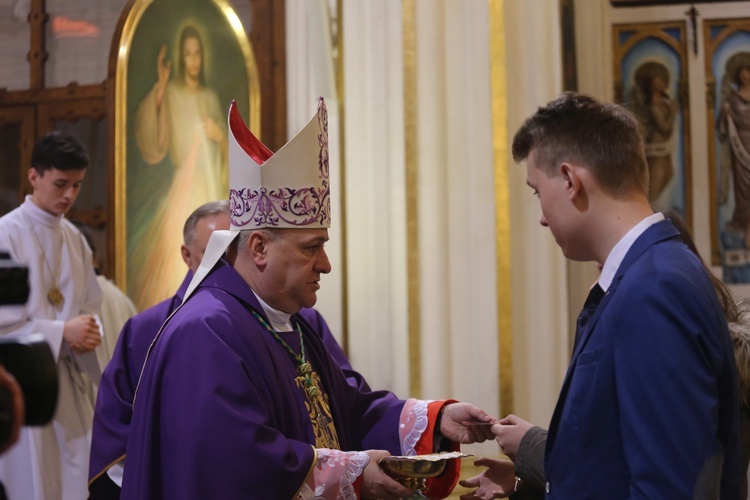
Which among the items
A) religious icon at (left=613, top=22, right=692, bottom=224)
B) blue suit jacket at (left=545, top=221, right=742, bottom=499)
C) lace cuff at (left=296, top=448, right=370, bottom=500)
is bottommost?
lace cuff at (left=296, top=448, right=370, bottom=500)

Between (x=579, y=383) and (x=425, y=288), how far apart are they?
9.37 ft

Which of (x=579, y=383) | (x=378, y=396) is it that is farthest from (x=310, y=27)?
(x=579, y=383)

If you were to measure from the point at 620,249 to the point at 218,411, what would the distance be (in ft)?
3.67

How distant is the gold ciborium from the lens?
2.67 m

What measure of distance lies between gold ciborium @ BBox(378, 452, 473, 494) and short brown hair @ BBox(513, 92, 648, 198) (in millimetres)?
924

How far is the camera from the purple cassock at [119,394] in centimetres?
356

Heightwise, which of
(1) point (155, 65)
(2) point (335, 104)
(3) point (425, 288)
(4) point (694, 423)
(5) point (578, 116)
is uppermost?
(1) point (155, 65)

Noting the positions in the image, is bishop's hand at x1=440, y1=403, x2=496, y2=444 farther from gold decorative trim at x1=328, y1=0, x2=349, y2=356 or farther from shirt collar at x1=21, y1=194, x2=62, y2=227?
shirt collar at x1=21, y1=194, x2=62, y2=227

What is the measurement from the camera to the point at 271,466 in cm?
253

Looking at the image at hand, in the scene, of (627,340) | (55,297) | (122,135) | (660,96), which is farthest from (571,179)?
(660,96)

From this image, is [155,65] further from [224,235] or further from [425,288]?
[224,235]

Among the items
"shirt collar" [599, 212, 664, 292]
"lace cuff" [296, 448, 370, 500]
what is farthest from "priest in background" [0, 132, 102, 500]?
"shirt collar" [599, 212, 664, 292]

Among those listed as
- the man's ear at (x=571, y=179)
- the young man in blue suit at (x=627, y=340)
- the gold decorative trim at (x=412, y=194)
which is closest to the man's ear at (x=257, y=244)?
the young man in blue suit at (x=627, y=340)

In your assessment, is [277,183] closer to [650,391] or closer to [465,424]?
[465,424]
